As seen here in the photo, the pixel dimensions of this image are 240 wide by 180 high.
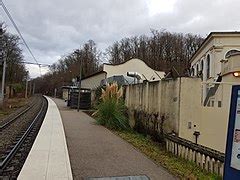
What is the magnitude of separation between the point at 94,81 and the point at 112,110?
1687 inches

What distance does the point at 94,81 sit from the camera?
197ft

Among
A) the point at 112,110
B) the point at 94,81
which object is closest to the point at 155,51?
the point at 94,81

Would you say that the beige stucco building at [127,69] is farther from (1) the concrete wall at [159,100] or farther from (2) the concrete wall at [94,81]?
(1) the concrete wall at [159,100]

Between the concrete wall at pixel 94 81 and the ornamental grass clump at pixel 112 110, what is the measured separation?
118ft

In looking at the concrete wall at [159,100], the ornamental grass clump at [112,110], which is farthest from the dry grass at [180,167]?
the ornamental grass clump at [112,110]

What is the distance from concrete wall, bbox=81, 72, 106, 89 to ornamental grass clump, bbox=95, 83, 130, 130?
35.8 meters

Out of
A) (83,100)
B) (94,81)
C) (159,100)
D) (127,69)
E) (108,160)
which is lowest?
(108,160)

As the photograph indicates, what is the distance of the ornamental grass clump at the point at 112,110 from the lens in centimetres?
1739

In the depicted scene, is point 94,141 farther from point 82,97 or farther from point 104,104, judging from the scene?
point 82,97

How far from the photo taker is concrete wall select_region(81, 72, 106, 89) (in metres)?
55.5

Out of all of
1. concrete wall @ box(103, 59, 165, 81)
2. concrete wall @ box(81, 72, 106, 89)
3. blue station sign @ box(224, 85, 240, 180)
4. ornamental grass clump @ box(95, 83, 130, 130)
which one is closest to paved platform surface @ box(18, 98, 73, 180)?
blue station sign @ box(224, 85, 240, 180)

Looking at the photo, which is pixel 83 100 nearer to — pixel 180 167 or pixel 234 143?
pixel 180 167

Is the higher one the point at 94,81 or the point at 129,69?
the point at 129,69

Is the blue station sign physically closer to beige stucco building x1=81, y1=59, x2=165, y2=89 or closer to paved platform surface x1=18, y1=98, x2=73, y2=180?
paved platform surface x1=18, y1=98, x2=73, y2=180
